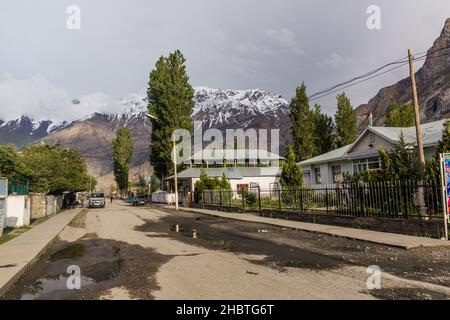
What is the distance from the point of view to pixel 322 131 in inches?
2101

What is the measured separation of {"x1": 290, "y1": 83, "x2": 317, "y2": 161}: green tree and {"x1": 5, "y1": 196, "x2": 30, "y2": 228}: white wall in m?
33.4

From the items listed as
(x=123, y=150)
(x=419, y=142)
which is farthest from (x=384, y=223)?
(x=123, y=150)

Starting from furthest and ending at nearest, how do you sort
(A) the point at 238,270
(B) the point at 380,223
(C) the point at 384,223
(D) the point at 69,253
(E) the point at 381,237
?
(B) the point at 380,223 < (C) the point at 384,223 < (E) the point at 381,237 < (D) the point at 69,253 < (A) the point at 238,270

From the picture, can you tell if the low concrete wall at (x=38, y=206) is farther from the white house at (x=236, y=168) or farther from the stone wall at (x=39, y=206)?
the white house at (x=236, y=168)

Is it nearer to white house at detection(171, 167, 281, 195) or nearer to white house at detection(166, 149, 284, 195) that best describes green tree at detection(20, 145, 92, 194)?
white house at detection(166, 149, 284, 195)

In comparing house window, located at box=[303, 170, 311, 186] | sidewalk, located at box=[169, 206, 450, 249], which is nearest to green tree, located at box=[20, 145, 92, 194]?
sidewalk, located at box=[169, 206, 450, 249]

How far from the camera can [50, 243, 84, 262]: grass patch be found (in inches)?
430

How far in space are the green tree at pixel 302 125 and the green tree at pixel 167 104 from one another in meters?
13.7

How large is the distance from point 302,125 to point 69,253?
130 ft

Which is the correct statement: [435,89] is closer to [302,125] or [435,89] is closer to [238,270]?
[302,125]

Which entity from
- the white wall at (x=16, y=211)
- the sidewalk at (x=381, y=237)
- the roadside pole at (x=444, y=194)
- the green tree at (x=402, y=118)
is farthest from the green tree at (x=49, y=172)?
the green tree at (x=402, y=118)

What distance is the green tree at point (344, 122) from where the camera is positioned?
172 feet

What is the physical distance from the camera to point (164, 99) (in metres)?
49.7
